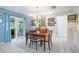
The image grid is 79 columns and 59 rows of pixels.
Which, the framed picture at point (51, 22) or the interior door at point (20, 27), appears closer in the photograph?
the framed picture at point (51, 22)

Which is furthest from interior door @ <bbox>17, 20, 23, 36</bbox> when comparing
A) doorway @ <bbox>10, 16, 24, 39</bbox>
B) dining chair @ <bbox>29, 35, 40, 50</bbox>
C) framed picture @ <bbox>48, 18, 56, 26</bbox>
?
framed picture @ <bbox>48, 18, 56, 26</bbox>

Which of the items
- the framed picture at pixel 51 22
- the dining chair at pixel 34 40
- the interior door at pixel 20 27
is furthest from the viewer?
the dining chair at pixel 34 40

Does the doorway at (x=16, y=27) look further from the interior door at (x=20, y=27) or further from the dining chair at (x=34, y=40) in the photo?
the dining chair at (x=34, y=40)

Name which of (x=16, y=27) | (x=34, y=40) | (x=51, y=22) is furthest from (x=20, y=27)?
(x=51, y=22)

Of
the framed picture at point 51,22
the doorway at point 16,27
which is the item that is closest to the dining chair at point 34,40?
the doorway at point 16,27

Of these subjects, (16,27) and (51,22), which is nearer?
(51,22)

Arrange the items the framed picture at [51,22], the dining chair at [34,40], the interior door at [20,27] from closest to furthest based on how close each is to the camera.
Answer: the framed picture at [51,22] → the interior door at [20,27] → the dining chair at [34,40]

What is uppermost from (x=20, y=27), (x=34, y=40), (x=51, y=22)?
(x=51, y=22)

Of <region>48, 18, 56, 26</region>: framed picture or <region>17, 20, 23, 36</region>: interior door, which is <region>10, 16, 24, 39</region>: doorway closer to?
<region>17, 20, 23, 36</region>: interior door

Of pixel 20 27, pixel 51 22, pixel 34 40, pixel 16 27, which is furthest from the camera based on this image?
pixel 34 40

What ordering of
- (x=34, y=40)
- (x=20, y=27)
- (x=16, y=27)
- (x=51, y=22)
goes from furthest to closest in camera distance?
1. (x=34, y=40)
2. (x=20, y=27)
3. (x=16, y=27)
4. (x=51, y=22)

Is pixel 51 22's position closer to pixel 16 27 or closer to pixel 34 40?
pixel 34 40
